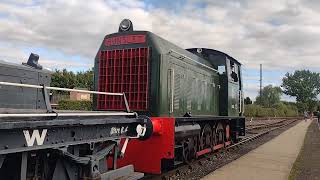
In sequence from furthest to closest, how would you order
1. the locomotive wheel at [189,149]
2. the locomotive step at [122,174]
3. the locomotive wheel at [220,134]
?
1. the locomotive wheel at [220,134]
2. the locomotive wheel at [189,149]
3. the locomotive step at [122,174]

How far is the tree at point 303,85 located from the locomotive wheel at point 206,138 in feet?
396

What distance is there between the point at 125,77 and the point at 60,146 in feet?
14.7

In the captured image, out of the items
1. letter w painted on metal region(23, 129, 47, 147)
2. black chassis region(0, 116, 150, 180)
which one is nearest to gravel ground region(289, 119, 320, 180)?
black chassis region(0, 116, 150, 180)

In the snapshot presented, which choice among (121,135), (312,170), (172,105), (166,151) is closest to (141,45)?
(172,105)

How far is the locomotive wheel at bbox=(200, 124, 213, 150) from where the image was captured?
11650mm

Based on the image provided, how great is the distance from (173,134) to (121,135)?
230 cm

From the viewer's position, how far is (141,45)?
29.9 feet

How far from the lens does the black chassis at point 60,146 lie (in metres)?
4.25

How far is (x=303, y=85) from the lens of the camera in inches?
5098

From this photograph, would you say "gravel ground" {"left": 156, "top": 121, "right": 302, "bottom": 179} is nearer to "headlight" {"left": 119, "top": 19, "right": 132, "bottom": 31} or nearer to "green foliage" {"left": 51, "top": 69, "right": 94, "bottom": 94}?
"headlight" {"left": 119, "top": 19, "right": 132, "bottom": 31}

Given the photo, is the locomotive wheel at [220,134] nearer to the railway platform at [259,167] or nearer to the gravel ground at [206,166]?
the gravel ground at [206,166]

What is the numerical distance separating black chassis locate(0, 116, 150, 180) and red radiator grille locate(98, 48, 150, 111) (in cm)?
243

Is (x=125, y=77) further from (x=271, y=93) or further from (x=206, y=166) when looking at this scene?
(x=271, y=93)

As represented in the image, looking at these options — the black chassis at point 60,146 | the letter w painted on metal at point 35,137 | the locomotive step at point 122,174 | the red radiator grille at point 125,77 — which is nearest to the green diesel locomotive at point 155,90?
the red radiator grille at point 125,77
